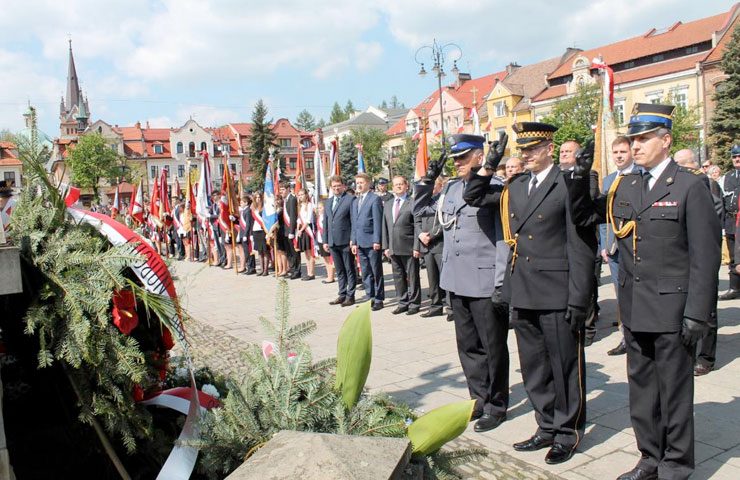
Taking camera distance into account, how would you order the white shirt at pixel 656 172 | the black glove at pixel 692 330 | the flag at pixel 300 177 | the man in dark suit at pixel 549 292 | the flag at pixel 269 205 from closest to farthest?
the black glove at pixel 692 330
the white shirt at pixel 656 172
the man in dark suit at pixel 549 292
the flag at pixel 269 205
the flag at pixel 300 177

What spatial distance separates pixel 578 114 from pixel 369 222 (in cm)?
3814

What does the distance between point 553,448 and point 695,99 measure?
163 ft

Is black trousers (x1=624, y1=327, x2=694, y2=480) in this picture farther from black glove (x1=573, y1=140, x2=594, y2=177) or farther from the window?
the window

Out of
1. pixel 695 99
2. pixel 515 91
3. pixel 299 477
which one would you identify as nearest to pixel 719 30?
pixel 695 99

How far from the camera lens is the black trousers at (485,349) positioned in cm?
473

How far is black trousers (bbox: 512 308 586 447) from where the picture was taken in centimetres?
414

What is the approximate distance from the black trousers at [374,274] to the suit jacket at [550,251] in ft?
19.3

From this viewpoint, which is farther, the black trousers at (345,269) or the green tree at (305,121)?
the green tree at (305,121)


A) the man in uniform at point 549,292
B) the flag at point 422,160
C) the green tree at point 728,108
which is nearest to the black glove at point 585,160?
the man in uniform at point 549,292

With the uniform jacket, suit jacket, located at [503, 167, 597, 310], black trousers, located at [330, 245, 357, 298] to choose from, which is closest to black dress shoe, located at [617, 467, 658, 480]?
suit jacket, located at [503, 167, 597, 310]

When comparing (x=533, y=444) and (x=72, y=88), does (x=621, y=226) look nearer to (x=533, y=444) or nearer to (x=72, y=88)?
(x=533, y=444)

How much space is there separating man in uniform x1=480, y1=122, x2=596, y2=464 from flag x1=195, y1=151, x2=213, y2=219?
14755 millimetres

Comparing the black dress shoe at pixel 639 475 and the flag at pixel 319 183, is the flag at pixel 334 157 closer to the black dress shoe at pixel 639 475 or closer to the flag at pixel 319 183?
the flag at pixel 319 183

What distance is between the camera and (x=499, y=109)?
64.4 meters
